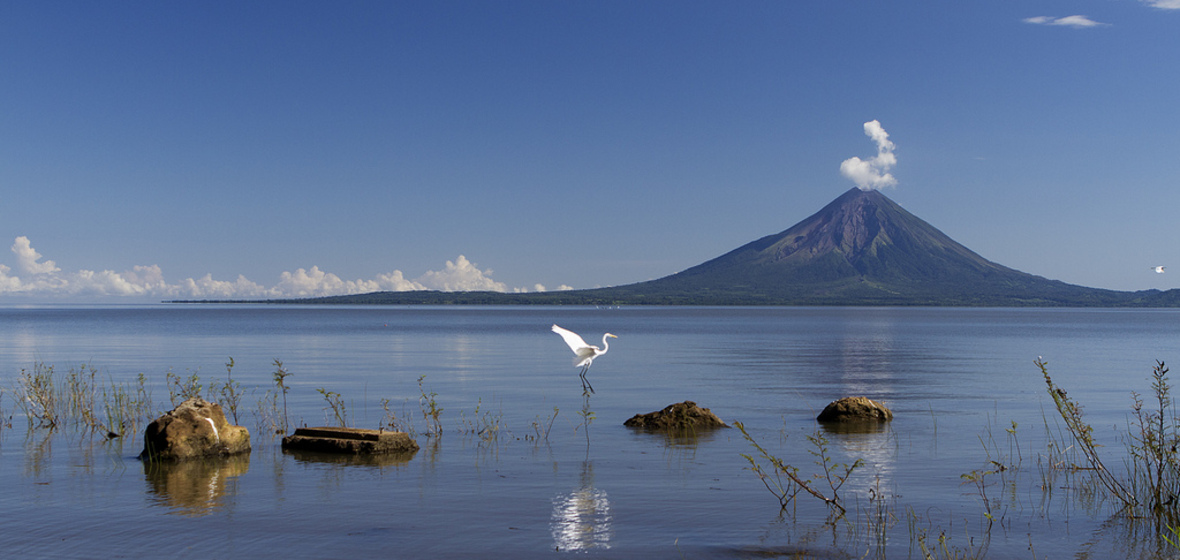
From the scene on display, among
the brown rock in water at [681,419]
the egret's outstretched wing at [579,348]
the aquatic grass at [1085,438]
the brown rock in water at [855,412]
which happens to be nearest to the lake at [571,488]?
the aquatic grass at [1085,438]

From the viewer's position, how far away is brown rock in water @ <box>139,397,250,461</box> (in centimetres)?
1501

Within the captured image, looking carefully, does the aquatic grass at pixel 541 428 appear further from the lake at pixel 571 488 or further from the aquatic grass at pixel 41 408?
the aquatic grass at pixel 41 408

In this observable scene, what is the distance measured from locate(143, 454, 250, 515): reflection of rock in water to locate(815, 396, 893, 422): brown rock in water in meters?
12.9

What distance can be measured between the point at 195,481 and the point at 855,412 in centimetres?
1420

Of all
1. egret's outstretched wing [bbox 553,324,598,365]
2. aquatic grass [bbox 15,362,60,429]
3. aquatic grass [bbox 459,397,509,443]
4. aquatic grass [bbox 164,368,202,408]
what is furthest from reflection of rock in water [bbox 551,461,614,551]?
aquatic grass [bbox 15,362,60,429]

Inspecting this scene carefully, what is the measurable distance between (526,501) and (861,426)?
10364 mm

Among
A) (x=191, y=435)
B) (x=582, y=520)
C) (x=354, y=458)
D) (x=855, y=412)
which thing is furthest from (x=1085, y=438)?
(x=191, y=435)

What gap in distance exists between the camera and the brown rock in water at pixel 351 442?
1582 centimetres

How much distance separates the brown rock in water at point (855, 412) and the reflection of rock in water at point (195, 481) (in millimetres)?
12867

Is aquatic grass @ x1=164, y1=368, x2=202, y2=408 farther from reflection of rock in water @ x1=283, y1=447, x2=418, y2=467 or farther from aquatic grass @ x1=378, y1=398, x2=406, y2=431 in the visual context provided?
aquatic grass @ x1=378, y1=398, x2=406, y2=431

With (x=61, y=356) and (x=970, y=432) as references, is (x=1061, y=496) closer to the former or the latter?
(x=970, y=432)

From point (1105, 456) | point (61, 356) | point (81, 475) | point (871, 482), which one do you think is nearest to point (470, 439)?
point (81, 475)

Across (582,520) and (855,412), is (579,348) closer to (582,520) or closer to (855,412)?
(582,520)

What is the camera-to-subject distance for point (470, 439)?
59.4 ft
